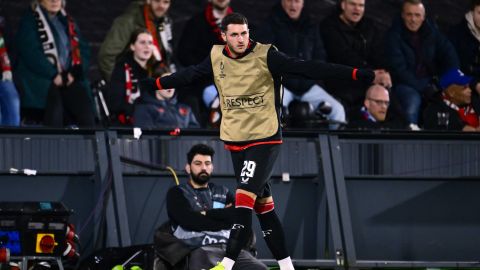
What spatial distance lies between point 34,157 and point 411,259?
11.6 feet

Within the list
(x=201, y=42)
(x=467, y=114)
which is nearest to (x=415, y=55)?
(x=467, y=114)

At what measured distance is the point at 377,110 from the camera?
43.0ft

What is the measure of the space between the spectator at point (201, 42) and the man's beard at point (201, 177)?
2.64 m

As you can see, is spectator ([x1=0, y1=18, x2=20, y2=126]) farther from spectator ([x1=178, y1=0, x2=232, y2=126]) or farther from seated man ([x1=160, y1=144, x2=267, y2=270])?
seated man ([x1=160, y1=144, x2=267, y2=270])

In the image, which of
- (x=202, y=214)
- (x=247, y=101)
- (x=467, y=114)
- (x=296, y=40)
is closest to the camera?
(x=247, y=101)

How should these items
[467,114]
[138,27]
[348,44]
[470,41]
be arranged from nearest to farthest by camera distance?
1. [138,27]
2. [467,114]
3. [348,44]
4. [470,41]

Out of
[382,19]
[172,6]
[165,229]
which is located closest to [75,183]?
[165,229]

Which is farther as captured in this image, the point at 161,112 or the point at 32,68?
the point at 32,68

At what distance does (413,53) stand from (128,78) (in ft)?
10.8

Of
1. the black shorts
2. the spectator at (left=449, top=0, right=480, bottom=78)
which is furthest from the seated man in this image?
the spectator at (left=449, top=0, right=480, bottom=78)

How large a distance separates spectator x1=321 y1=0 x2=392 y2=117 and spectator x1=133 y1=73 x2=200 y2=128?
2000mm

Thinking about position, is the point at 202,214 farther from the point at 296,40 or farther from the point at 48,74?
the point at 296,40

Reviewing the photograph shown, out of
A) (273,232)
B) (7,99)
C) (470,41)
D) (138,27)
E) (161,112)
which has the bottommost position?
(273,232)

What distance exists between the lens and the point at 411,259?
11750 millimetres
